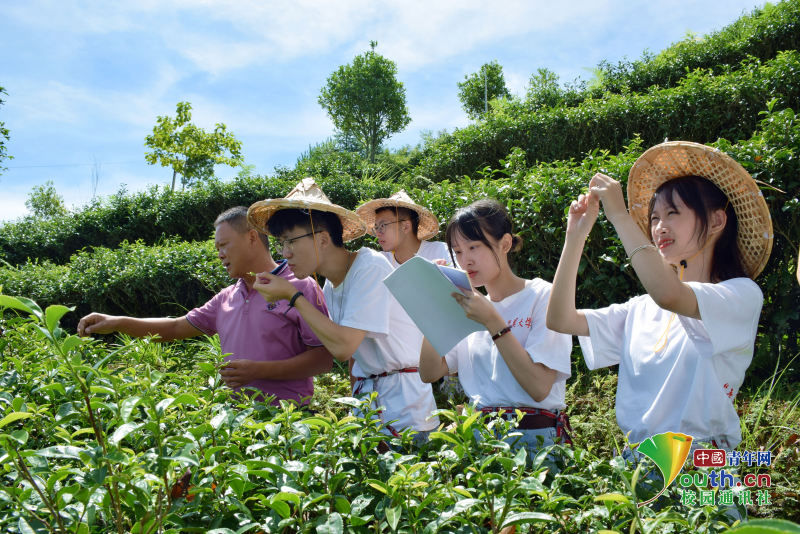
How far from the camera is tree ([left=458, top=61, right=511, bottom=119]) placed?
1247 inches

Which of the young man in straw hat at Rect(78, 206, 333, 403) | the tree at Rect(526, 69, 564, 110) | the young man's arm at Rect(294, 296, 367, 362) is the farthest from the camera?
the tree at Rect(526, 69, 564, 110)

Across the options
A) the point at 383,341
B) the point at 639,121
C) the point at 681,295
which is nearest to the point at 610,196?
the point at 681,295

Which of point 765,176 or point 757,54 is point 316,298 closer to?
point 765,176

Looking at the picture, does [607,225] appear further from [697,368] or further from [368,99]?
[368,99]

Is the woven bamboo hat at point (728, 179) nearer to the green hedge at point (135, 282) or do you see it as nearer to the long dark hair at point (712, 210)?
the long dark hair at point (712, 210)

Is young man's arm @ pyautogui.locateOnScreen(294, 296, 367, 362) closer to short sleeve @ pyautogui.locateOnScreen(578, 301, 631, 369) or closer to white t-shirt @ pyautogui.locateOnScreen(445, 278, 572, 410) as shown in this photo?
white t-shirt @ pyautogui.locateOnScreen(445, 278, 572, 410)

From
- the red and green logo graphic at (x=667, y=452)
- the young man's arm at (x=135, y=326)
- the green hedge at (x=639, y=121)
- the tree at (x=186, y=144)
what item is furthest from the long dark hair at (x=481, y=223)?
the tree at (x=186, y=144)

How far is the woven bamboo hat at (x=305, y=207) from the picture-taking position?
2.62 meters

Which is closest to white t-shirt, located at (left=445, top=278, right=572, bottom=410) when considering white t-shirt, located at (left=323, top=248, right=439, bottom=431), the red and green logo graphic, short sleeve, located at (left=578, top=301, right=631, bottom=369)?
short sleeve, located at (left=578, top=301, right=631, bottom=369)

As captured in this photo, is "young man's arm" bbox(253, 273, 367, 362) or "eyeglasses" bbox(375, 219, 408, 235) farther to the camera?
"eyeglasses" bbox(375, 219, 408, 235)

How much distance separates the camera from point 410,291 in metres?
2.00

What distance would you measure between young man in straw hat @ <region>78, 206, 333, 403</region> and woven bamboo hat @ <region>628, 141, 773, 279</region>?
1.61 meters

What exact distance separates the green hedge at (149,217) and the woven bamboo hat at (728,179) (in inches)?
318

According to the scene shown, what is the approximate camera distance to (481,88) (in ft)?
104
